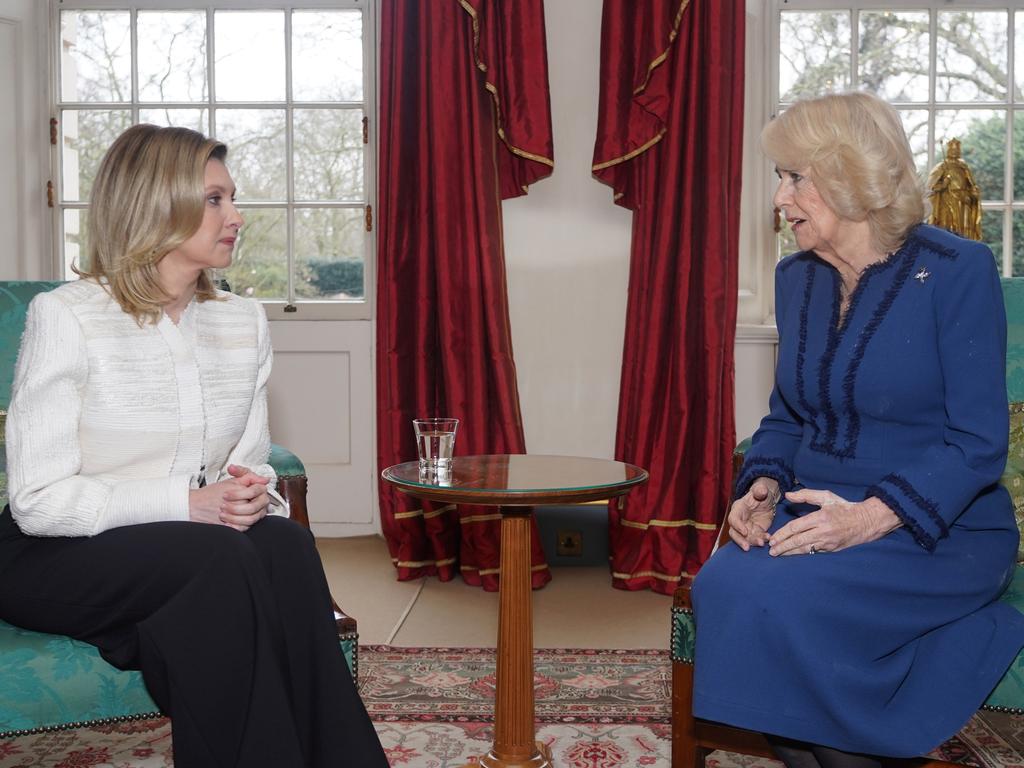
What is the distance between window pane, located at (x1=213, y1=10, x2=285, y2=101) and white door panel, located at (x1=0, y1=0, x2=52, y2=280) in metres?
0.68

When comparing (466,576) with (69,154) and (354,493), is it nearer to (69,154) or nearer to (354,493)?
(354,493)

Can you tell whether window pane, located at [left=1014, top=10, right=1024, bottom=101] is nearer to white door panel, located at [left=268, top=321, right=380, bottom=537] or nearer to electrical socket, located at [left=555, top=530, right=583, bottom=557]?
electrical socket, located at [left=555, top=530, right=583, bottom=557]

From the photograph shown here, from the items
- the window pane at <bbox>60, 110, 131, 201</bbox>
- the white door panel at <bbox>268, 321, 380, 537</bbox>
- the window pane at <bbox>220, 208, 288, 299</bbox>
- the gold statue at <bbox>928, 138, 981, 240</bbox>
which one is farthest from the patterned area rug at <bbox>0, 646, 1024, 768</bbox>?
the window pane at <bbox>60, 110, 131, 201</bbox>

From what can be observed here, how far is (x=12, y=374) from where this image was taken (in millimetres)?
2242

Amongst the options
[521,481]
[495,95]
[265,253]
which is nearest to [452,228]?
[495,95]

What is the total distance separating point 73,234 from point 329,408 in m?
1.24

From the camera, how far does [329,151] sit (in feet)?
14.0

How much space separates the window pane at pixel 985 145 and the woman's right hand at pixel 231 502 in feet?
10.4

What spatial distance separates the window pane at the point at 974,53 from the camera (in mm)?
4004

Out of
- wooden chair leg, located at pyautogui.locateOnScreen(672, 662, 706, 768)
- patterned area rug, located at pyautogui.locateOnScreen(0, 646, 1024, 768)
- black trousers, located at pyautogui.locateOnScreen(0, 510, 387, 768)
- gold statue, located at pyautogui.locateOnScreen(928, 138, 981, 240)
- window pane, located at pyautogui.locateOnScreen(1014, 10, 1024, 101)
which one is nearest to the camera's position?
black trousers, located at pyautogui.locateOnScreen(0, 510, 387, 768)

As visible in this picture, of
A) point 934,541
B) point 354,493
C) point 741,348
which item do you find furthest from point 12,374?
point 741,348

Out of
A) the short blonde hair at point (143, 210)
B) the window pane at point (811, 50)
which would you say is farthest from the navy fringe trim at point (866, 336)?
the window pane at point (811, 50)

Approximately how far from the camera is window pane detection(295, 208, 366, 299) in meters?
4.30

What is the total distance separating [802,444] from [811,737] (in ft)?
1.87
